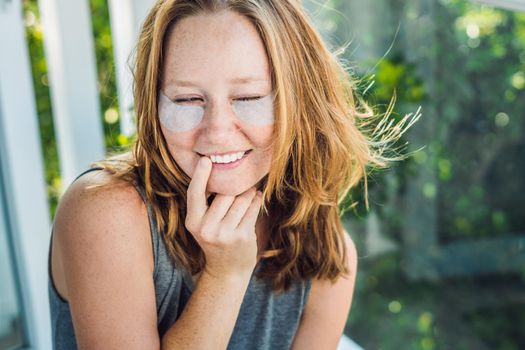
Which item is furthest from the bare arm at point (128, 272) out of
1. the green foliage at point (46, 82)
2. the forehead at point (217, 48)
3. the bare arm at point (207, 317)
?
the green foliage at point (46, 82)

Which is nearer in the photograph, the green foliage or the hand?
the hand

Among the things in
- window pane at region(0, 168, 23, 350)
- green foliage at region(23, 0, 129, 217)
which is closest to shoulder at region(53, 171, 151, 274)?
green foliage at region(23, 0, 129, 217)

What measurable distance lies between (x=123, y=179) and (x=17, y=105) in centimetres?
65

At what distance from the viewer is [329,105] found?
103cm

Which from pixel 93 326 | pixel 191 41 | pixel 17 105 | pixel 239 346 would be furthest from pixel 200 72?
pixel 17 105

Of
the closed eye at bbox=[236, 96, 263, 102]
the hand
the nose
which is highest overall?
the closed eye at bbox=[236, 96, 263, 102]

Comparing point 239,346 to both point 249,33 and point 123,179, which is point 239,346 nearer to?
point 123,179

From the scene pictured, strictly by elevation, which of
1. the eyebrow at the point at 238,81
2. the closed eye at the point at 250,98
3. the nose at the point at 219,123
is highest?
the eyebrow at the point at 238,81

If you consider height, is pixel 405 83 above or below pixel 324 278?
above

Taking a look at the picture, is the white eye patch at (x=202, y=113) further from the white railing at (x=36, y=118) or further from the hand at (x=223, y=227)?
the white railing at (x=36, y=118)

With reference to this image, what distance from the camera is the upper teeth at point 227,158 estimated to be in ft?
3.03

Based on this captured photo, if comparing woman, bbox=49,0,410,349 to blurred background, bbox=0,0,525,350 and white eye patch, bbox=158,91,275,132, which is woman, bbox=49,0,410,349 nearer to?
white eye patch, bbox=158,91,275,132

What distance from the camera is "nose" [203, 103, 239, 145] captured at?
877mm

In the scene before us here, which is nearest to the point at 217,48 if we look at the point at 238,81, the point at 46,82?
the point at 238,81
